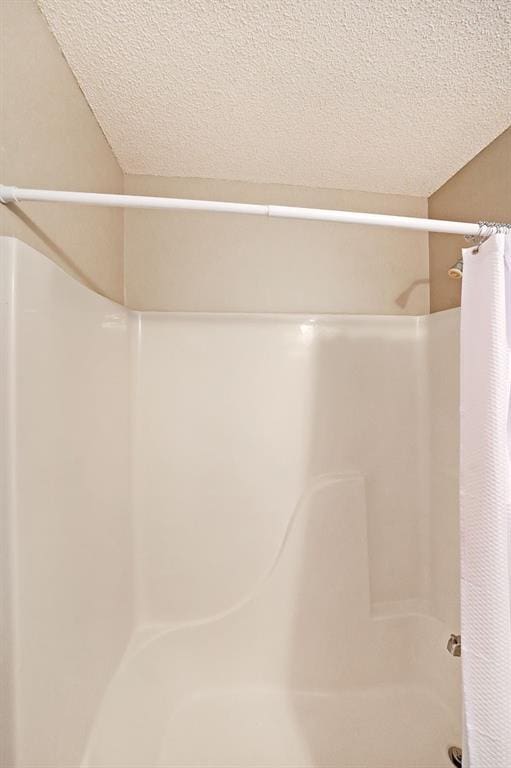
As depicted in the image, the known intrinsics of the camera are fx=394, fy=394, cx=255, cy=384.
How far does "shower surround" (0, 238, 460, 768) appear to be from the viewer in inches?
49.2

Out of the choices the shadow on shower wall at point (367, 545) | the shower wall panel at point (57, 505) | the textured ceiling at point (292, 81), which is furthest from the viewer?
the shadow on shower wall at point (367, 545)

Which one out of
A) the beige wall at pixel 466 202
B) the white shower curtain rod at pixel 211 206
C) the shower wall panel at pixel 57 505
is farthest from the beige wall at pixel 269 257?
the white shower curtain rod at pixel 211 206

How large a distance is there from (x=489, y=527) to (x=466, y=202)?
119cm

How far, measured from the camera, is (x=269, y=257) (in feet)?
5.15

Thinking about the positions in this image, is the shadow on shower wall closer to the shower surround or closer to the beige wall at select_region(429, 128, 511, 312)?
the shower surround

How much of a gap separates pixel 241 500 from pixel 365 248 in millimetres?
1125

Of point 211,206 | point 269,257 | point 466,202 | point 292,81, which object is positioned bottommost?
point 211,206

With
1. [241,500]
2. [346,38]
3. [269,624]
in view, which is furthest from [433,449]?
[346,38]

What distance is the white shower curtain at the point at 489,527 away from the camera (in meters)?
0.76

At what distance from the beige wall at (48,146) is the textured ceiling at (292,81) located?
0.07m

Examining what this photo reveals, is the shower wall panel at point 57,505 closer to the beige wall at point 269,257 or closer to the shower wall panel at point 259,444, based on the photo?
the shower wall panel at point 259,444

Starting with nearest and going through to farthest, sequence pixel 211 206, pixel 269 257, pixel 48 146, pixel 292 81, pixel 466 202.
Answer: pixel 211 206, pixel 48 146, pixel 292 81, pixel 466 202, pixel 269 257

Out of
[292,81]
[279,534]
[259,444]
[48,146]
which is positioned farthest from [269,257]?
[279,534]

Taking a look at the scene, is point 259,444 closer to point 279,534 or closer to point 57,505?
point 279,534
